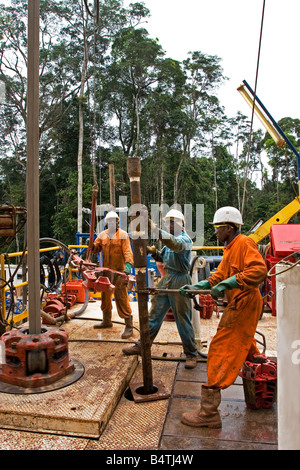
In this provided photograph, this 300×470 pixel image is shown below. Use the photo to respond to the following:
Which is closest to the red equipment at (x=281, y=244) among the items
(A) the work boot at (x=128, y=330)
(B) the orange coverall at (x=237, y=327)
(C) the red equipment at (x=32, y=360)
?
(A) the work boot at (x=128, y=330)

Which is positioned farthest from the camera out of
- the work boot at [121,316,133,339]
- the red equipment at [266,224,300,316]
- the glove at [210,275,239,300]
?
the red equipment at [266,224,300,316]

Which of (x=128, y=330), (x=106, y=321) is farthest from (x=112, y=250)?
(x=128, y=330)

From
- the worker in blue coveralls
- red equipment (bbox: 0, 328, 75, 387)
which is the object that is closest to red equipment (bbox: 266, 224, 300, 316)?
the worker in blue coveralls

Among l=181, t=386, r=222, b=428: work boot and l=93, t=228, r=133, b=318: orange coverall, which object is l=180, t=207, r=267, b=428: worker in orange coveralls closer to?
l=181, t=386, r=222, b=428: work boot

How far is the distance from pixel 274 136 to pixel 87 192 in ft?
60.6

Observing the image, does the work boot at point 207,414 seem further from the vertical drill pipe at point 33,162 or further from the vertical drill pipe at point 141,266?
the vertical drill pipe at point 33,162

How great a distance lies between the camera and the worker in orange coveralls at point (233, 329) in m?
3.03

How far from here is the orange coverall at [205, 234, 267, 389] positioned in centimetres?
308

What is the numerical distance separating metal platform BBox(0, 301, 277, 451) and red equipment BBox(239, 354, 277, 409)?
0.09 meters

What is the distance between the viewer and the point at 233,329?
3.14m

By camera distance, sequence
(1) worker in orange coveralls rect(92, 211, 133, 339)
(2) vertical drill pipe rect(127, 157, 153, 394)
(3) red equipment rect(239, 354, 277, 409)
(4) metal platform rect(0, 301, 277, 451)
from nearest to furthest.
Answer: (4) metal platform rect(0, 301, 277, 451) → (3) red equipment rect(239, 354, 277, 409) → (2) vertical drill pipe rect(127, 157, 153, 394) → (1) worker in orange coveralls rect(92, 211, 133, 339)

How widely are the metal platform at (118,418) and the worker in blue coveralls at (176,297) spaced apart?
35 cm

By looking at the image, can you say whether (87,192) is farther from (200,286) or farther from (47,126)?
(200,286)

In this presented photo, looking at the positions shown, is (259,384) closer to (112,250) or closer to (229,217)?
(229,217)
